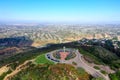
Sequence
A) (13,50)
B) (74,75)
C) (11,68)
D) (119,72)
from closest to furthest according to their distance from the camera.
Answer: (74,75), (119,72), (11,68), (13,50)

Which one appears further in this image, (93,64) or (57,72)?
(93,64)

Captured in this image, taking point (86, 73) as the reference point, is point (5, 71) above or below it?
below

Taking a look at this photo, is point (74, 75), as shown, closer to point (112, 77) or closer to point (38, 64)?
point (112, 77)

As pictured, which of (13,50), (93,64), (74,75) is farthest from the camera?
(13,50)

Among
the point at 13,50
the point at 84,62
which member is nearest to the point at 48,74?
the point at 84,62

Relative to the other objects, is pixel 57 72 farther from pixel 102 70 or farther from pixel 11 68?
pixel 11 68

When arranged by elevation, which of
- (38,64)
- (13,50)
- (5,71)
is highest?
(38,64)

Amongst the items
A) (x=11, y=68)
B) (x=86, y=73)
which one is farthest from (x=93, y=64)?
(x=11, y=68)

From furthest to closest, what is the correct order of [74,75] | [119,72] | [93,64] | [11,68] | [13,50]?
[13,50] → [11,68] → [93,64] → [119,72] → [74,75]

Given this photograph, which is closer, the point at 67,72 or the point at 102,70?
the point at 67,72
